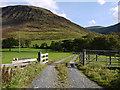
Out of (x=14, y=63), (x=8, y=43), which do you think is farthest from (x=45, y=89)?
(x=8, y=43)

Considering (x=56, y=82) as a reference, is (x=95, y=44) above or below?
above

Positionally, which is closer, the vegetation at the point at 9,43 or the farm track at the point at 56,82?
the farm track at the point at 56,82

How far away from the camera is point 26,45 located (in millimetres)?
92938

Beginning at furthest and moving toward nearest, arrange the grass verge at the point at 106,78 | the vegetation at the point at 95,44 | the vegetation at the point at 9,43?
the vegetation at the point at 9,43, the vegetation at the point at 95,44, the grass verge at the point at 106,78

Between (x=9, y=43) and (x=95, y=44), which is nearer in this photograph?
(x=95, y=44)

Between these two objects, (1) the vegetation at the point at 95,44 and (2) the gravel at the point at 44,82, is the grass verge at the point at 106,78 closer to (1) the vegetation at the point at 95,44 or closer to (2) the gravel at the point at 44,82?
(2) the gravel at the point at 44,82

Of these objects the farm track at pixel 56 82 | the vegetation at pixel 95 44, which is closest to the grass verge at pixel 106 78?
the farm track at pixel 56 82

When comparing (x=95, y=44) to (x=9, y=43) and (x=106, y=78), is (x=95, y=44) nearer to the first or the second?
(x=9, y=43)

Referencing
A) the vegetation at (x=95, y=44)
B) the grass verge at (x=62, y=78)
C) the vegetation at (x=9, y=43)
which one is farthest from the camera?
the vegetation at (x=9, y=43)

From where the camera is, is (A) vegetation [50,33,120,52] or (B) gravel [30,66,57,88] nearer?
(B) gravel [30,66,57,88]

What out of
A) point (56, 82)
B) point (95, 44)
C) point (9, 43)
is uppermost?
point (9, 43)

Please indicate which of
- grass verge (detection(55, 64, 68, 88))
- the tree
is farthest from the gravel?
the tree

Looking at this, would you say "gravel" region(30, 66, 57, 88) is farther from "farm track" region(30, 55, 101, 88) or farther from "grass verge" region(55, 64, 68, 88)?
"grass verge" region(55, 64, 68, 88)

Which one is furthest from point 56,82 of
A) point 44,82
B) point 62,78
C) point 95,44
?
point 95,44
